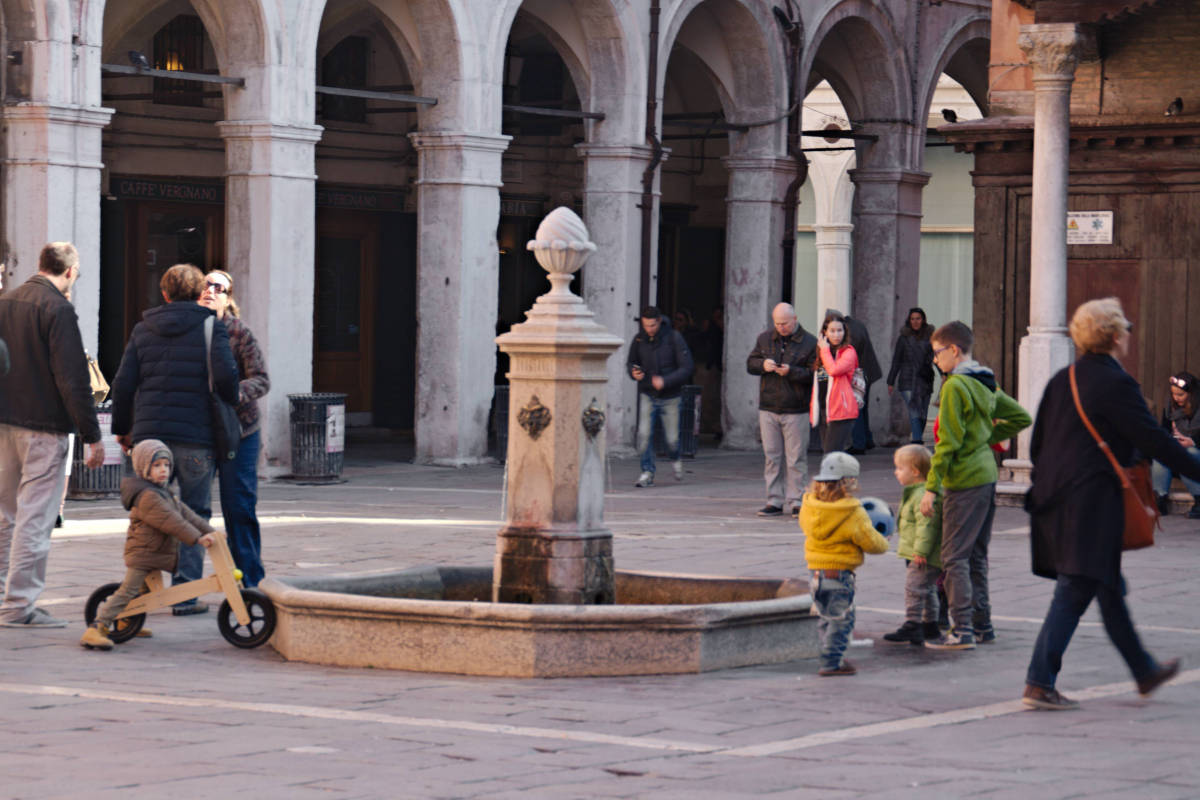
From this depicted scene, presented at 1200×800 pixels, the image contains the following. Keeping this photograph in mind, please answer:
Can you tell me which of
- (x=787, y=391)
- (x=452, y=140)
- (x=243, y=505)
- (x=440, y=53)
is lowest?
(x=243, y=505)

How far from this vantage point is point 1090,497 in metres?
7.76

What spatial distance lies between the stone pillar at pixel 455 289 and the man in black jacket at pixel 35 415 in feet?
35.0

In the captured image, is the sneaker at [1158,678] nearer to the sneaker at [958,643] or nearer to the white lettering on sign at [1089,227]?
the sneaker at [958,643]

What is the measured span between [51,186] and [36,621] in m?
7.67

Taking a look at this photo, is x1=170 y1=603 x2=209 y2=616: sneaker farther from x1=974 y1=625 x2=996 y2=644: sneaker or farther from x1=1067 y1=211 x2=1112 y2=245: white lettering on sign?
x1=1067 y1=211 x2=1112 y2=245: white lettering on sign

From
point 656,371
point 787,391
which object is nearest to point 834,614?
point 787,391

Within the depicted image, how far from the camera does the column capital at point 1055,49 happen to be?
16.0m

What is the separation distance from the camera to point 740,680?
849 centimetres

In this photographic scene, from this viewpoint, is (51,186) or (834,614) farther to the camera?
(51,186)

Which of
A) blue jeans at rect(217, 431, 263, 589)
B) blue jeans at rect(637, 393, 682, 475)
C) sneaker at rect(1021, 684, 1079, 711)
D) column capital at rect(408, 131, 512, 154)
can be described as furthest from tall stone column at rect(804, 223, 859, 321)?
sneaker at rect(1021, 684, 1079, 711)

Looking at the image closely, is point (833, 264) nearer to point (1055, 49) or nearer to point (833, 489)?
point (1055, 49)

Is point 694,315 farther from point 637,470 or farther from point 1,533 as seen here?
point 1,533

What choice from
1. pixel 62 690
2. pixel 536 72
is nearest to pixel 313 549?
pixel 62 690

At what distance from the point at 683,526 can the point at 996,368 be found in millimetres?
4406
